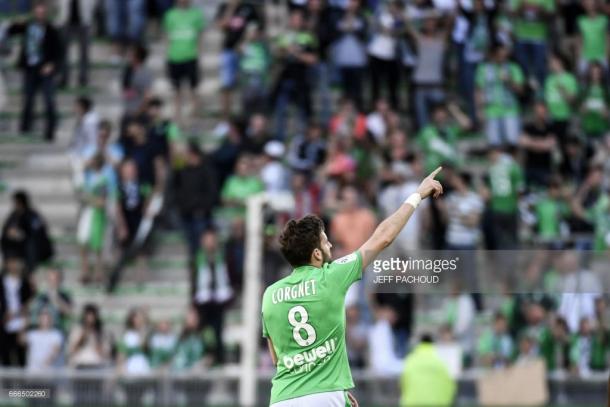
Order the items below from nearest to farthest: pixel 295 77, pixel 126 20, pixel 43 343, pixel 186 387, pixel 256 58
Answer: pixel 186 387, pixel 43 343, pixel 295 77, pixel 256 58, pixel 126 20

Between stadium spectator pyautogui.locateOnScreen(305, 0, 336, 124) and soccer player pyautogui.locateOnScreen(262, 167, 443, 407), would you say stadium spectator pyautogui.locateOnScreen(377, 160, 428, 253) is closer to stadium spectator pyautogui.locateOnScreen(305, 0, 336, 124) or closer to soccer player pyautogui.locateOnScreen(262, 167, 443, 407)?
stadium spectator pyautogui.locateOnScreen(305, 0, 336, 124)

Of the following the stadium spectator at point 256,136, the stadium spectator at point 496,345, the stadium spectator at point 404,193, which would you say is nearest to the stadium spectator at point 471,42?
the stadium spectator at point 404,193

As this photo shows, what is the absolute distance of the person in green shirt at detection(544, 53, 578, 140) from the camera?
22094 mm

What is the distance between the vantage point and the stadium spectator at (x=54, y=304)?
1966 centimetres

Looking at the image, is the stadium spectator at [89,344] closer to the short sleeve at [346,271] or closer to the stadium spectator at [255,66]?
the stadium spectator at [255,66]

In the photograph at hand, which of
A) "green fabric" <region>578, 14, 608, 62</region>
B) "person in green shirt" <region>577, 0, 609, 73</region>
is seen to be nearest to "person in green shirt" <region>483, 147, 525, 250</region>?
"person in green shirt" <region>577, 0, 609, 73</region>

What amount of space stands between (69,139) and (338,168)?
5.19 m

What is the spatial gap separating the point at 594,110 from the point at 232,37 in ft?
16.9

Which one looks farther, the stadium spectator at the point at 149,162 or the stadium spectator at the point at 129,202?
the stadium spectator at the point at 149,162

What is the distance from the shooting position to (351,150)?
2092cm

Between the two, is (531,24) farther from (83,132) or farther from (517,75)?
(83,132)

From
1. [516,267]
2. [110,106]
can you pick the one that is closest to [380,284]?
[516,267]

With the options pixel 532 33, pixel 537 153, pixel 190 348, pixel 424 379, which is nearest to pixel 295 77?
pixel 537 153

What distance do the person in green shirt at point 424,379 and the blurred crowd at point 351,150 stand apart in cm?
107
